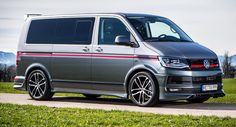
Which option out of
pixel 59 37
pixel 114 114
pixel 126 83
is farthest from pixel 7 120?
pixel 59 37

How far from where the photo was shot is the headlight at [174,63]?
1188cm

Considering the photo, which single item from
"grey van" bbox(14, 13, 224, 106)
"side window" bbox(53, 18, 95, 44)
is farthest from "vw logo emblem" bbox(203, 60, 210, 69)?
"side window" bbox(53, 18, 95, 44)

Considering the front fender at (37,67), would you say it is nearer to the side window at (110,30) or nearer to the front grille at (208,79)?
the side window at (110,30)

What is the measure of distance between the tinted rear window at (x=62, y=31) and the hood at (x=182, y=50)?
1954 millimetres

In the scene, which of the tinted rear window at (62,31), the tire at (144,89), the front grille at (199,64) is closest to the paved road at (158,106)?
the tire at (144,89)

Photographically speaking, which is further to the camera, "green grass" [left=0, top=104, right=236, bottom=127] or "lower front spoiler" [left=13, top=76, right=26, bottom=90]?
"lower front spoiler" [left=13, top=76, right=26, bottom=90]

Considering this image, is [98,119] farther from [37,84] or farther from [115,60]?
[37,84]

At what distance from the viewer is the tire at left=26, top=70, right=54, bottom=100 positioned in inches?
561

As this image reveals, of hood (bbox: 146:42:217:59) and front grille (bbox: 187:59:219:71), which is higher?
hood (bbox: 146:42:217:59)

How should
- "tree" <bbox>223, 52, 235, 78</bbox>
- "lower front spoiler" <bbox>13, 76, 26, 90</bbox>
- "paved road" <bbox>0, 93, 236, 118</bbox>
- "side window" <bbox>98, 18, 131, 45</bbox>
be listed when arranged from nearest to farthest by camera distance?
"paved road" <bbox>0, 93, 236, 118</bbox>, "side window" <bbox>98, 18, 131, 45</bbox>, "lower front spoiler" <bbox>13, 76, 26, 90</bbox>, "tree" <bbox>223, 52, 235, 78</bbox>

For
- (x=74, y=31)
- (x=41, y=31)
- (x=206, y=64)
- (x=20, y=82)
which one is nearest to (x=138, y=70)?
(x=206, y=64)

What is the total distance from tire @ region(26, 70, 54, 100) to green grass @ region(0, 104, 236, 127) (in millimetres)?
2914

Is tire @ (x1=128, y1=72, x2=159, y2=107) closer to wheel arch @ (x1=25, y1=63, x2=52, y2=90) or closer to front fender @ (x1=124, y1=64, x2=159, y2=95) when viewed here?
front fender @ (x1=124, y1=64, x2=159, y2=95)

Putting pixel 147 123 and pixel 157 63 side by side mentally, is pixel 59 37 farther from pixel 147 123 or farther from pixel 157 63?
pixel 147 123
